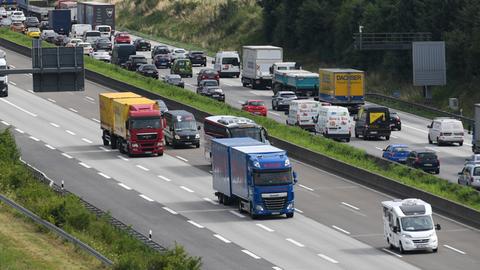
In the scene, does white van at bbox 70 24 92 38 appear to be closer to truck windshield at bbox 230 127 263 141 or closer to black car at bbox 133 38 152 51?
black car at bbox 133 38 152 51

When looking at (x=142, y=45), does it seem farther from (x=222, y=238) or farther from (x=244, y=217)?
(x=222, y=238)

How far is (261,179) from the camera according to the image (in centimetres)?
6175

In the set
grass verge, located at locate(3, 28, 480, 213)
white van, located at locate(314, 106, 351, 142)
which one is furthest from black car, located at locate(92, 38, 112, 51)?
white van, located at locate(314, 106, 351, 142)

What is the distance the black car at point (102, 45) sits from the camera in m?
142

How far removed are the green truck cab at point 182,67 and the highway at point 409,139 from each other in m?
4.60

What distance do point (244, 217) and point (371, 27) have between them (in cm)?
7034

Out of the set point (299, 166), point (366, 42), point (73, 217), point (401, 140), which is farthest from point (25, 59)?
point (73, 217)

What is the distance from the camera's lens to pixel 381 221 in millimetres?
63000

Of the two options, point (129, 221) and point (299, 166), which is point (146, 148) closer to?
point (299, 166)

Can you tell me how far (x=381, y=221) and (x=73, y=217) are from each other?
15.4 m

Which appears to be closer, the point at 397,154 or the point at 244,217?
the point at 244,217

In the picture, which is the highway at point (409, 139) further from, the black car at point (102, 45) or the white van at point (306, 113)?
→ the black car at point (102, 45)

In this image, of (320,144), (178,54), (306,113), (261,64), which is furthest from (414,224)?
(178,54)

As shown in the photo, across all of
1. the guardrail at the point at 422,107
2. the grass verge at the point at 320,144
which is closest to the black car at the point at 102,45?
the grass verge at the point at 320,144
